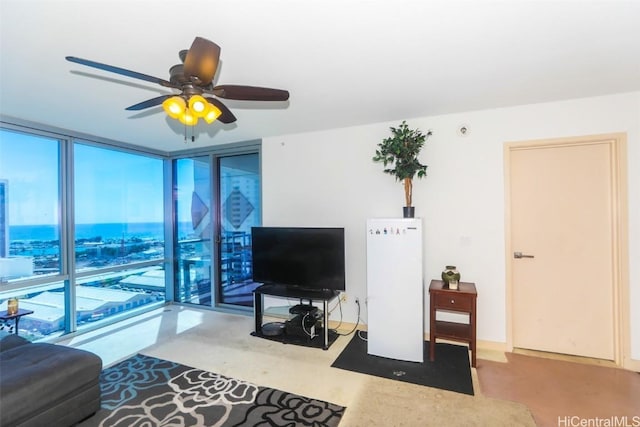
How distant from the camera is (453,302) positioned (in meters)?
2.76

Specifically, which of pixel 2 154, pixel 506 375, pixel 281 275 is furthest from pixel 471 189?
pixel 2 154

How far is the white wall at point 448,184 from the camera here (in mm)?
2719

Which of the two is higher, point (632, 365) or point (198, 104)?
point (198, 104)

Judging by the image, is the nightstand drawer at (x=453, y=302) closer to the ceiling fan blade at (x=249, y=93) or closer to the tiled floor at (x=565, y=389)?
the tiled floor at (x=565, y=389)

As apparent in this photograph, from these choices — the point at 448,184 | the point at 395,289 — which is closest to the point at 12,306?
the point at 395,289

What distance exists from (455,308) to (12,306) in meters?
4.50

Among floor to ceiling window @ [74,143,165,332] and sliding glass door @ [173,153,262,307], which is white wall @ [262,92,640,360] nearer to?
A: sliding glass door @ [173,153,262,307]

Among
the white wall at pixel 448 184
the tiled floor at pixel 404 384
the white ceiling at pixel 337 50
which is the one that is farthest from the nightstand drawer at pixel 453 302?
the white ceiling at pixel 337 50

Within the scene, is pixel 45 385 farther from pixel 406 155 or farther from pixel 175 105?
pixel 406 155

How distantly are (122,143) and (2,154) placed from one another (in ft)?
4.18

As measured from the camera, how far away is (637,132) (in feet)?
8.63

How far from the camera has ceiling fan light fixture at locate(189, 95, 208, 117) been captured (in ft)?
5.38

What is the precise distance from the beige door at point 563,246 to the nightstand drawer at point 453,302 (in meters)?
0.71

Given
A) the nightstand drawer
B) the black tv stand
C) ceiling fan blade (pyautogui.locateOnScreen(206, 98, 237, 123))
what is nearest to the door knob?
the nightstand drawer
